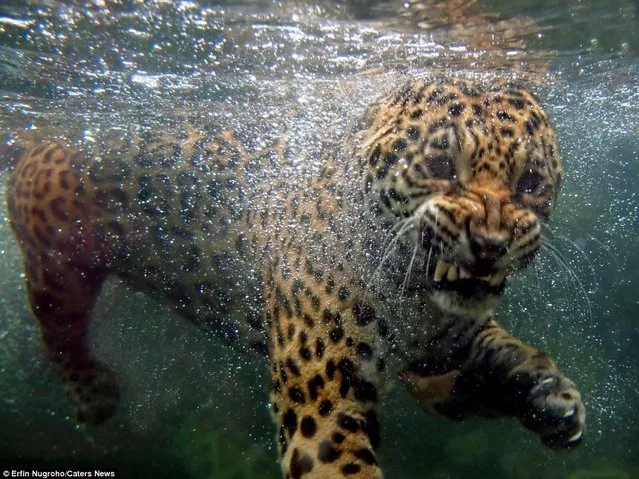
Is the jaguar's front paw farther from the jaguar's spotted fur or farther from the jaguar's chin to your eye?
the jaguar's chin

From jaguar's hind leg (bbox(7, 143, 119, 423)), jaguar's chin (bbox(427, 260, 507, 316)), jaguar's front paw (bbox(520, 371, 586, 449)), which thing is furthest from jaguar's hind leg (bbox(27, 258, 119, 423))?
jaguar's front paw (bbox(520, 371, 586, 449))

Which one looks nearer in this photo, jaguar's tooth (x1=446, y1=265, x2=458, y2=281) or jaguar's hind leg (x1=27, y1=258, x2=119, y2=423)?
jaguar's tooth (x1=446, y1=265, x2=458, y2=281)

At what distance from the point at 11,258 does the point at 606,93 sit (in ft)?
53.3

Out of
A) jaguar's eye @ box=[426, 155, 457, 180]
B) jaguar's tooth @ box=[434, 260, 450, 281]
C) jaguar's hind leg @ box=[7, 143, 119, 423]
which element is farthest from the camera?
jaguar's hind leg @ box=[7, 143, 119, 423]

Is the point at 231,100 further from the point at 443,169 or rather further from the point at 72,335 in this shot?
the point at 443,169

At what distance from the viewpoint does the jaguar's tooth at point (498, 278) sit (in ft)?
10.2

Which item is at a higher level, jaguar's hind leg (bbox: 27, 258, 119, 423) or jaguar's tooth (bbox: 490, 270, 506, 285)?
jaguar's tooth (bbox: 490, 270, 506, 285)

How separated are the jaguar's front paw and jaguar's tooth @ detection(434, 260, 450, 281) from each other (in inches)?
54.6

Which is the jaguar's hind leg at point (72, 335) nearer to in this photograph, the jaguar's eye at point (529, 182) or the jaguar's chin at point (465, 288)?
the jaguar's chin at point (465, 288)

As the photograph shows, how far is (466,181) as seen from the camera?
3.36 meters

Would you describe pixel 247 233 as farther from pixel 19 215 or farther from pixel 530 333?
pixel 530 333

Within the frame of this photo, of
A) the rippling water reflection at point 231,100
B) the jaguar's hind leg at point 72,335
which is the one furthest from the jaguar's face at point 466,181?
the jaguar's hind leg at point 72,335

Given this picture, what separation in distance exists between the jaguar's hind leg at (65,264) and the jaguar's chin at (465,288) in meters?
4.20

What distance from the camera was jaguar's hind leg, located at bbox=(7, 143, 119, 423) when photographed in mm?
5875
